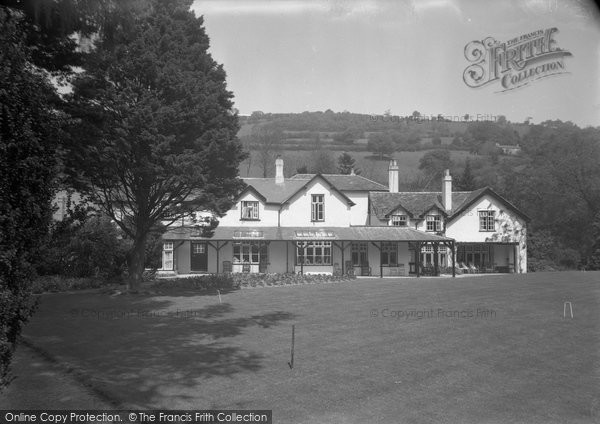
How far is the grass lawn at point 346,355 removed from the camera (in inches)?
313

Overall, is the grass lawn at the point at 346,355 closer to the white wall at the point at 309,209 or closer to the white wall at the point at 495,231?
the white wall at the point at 309,209

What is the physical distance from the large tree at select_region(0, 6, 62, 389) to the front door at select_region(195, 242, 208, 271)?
29762 millimetres

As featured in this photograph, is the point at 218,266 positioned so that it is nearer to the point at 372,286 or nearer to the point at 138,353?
the point at 372,286

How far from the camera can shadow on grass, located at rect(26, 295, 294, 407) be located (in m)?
8.78

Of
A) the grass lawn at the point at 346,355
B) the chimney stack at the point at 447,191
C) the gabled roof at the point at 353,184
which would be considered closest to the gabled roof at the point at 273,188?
the gabled roof at the point at 353,184

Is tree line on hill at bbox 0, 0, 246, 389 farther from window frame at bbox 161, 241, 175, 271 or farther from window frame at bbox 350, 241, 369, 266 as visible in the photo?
window frame at bbox 350, 241, 369, 266

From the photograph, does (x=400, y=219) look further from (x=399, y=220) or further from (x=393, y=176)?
(x=393, y=176)

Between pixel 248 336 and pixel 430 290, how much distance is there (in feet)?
40.1

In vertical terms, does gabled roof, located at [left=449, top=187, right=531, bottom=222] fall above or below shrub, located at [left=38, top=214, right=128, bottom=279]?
above

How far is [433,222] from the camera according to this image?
130ft

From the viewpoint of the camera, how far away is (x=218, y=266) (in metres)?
33.7

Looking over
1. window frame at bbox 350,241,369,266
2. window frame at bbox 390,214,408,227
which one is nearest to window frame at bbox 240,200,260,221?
window frame at bbox 350,241,369,266

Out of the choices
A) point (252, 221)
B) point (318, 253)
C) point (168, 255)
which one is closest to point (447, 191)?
point (318, 253)

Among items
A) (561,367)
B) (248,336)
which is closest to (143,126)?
(248,336)
